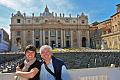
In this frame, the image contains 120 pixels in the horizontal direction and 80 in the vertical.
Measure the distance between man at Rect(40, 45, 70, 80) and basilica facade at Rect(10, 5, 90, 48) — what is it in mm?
76922

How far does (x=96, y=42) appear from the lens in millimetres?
83938

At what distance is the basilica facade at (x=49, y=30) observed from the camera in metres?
82.8

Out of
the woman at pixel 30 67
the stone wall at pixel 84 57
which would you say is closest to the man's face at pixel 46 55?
the woman at pixel 30 67

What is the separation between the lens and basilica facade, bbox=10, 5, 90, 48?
272ft

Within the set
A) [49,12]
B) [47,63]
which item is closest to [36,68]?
[47,63]

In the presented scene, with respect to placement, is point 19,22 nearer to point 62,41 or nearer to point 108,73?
point 62,41

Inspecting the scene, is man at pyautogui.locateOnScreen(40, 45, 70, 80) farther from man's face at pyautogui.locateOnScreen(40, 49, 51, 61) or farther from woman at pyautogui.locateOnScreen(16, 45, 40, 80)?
woman at pyautogui.locateOnScreen(16, 45, 40, 80)

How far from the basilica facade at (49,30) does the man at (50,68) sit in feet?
252

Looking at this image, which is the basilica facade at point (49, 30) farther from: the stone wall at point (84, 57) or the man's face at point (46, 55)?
the man's face at point (46, 55)

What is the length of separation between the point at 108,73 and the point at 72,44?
261 ft

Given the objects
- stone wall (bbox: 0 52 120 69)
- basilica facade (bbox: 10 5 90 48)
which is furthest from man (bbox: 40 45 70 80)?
basilica facade (bbox: 10 5 90 48)

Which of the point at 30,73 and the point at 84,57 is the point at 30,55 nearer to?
the point at 30,73

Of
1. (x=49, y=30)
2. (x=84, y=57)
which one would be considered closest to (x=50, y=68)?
(x=84, y=57)

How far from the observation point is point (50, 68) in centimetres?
462
